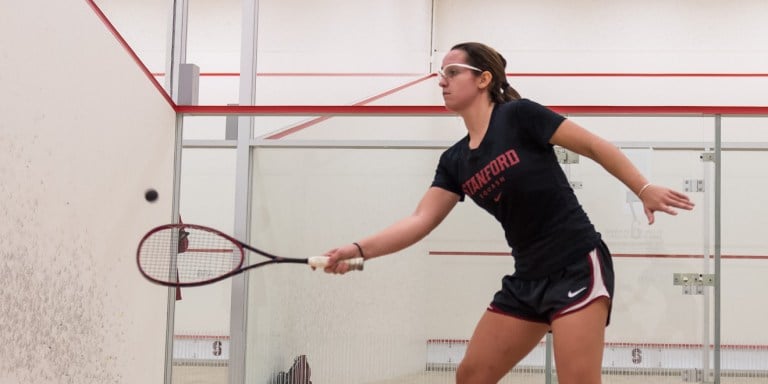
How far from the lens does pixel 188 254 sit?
9.01ft

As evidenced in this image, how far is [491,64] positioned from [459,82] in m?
0.09

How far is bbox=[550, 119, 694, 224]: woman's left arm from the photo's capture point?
5.84 feet

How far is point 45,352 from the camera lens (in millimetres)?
1988

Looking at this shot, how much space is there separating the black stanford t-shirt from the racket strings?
94 centimetres

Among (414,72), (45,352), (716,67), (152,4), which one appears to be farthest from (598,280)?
(716,67)

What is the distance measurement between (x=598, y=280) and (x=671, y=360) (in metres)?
1.03

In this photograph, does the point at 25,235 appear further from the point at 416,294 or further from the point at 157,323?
the point at 416,294

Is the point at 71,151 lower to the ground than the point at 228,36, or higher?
lower

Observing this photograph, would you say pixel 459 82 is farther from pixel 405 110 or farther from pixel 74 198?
pixel 74 198

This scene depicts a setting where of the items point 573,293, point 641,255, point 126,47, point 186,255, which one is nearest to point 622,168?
point 573,293

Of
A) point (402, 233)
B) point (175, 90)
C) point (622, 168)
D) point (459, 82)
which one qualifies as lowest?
point (402, 233)

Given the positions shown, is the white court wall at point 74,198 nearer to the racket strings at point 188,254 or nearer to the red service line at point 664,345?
the racket strings at point 188,254

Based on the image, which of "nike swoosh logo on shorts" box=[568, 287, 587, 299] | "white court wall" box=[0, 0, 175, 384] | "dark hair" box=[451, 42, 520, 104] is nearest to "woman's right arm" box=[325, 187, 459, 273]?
"dark hair" box=[451, 42, 520, 104]

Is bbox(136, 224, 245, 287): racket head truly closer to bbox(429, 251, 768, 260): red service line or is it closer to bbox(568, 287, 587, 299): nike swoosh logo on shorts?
bbox(429, 251, 768, 260): red service line
